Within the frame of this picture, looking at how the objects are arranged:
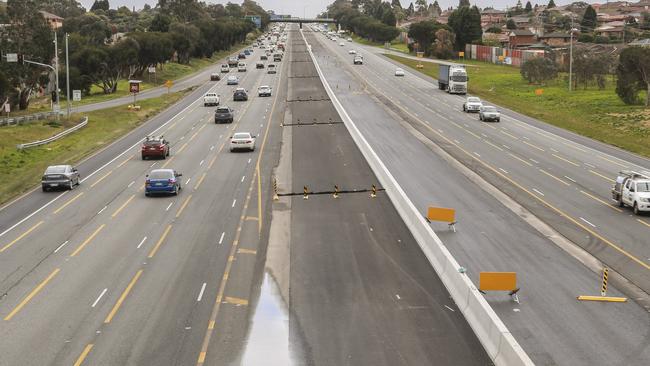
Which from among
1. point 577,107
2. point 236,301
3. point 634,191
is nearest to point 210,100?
point 577,107

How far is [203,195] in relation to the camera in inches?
1586

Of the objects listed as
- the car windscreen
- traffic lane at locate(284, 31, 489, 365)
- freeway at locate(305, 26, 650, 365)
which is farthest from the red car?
traffic lane at locate(284, 31, 489, 365)

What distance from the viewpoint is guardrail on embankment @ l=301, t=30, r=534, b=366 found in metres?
17.7

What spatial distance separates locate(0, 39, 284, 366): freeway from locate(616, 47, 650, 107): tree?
45.4 m

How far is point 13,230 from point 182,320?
15.4 meters

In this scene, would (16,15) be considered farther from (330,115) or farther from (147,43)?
(147,43)

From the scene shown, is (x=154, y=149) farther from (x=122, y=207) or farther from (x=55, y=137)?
(x=122, y=207)

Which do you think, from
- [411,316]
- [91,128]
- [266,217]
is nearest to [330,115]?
[91,128]

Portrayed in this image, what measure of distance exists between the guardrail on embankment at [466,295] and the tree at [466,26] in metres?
143

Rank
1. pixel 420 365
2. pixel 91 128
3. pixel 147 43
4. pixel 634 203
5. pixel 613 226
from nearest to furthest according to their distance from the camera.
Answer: pixel 420 365
pixel 613 226
pixel 634 203
pixel 91 128
pixel 147 43

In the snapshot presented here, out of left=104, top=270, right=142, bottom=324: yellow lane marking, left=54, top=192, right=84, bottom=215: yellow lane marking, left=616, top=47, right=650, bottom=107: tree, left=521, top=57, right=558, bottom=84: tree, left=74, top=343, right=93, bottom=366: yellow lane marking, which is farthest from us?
left=521, top=57, right=558, bottom=84: tree

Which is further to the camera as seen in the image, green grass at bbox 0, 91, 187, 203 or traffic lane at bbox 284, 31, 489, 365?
green grass at bbox 0, 91, 187, 203

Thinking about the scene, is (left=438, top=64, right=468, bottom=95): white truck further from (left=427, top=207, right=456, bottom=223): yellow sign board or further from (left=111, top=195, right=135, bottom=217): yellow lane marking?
(left=427, top=207, right=456, bottom=223): yellow sign board

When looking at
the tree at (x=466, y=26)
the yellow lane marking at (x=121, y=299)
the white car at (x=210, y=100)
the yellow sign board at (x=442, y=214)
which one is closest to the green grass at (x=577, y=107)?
the yellow sign board at (x=442, y=214)
